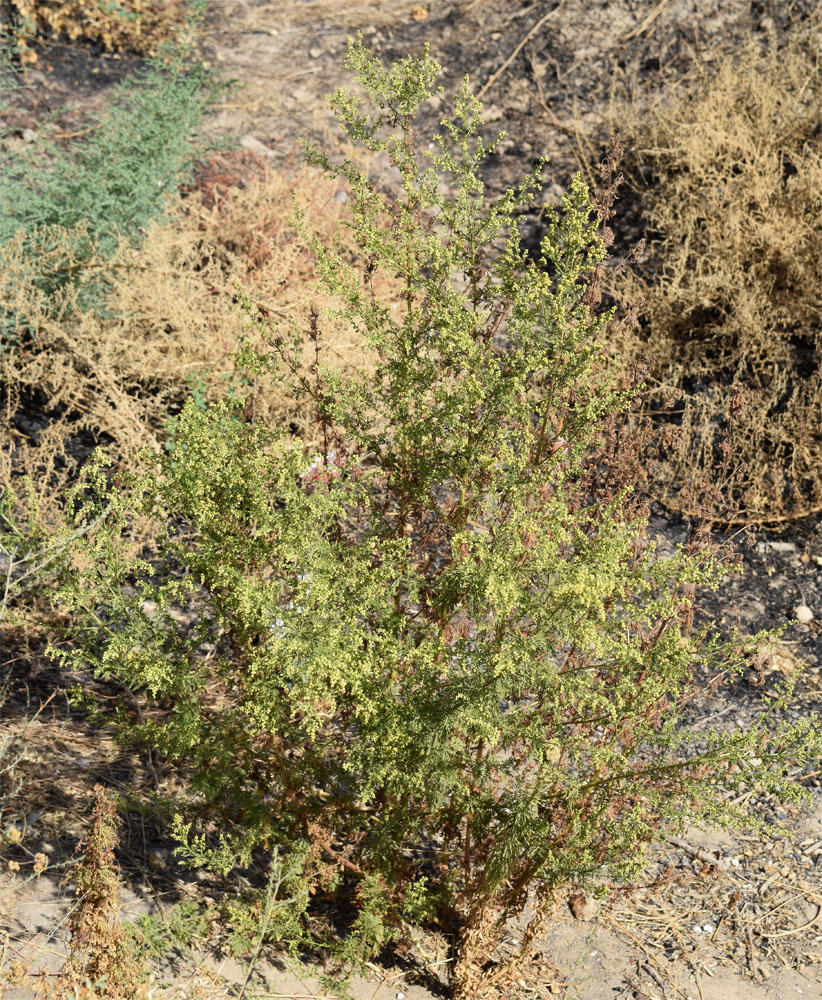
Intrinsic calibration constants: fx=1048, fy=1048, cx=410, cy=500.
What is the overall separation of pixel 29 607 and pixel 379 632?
1904 mm

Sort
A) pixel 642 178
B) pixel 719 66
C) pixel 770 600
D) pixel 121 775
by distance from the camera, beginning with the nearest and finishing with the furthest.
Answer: pixel 121 775
pixel 770 600
pixel 642 178
pixel 719 66

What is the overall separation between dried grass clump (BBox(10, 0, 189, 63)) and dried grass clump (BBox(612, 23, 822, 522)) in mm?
4092

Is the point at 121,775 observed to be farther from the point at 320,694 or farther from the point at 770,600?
the point at 770,600

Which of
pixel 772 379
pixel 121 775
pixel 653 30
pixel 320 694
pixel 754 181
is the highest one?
pixel 653 30

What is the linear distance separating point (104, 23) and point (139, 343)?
14.1 feet

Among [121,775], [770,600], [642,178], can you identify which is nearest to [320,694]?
[121,775]

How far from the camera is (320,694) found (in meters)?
2.44

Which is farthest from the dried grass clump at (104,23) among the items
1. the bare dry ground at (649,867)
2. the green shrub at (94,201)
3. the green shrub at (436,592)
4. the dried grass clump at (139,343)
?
the green shrub at (436,592)

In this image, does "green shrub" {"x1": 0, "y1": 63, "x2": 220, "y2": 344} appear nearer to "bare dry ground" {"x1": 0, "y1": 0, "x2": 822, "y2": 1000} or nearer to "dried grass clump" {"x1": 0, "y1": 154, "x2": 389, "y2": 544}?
"dried grass clump" {"x1": 0, "y1": 154, "x2": 389, "y2": 544}

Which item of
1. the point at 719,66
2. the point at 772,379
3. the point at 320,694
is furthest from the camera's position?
the point at 719,66

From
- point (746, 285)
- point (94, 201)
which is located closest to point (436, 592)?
point (746, 285)

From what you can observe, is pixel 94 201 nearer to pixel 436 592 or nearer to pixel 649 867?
pixel 436 592

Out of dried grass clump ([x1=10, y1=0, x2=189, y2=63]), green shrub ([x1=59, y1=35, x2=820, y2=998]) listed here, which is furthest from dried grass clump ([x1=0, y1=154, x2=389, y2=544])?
dried grass clump ([x1=10, y1=0, x2=189, y2=63])

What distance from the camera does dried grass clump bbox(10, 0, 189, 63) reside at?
7.75 m
